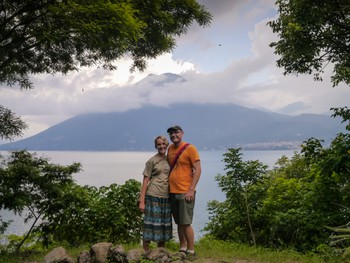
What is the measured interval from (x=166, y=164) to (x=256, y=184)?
2.98 meters

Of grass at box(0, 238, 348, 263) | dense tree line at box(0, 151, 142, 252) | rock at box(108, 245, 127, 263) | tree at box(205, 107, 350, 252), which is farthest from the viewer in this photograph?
dense tree line at box(0, 151, 142, 252)

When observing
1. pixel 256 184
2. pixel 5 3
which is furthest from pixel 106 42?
pixel 256 184

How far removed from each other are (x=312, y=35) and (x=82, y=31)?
20.9 ft

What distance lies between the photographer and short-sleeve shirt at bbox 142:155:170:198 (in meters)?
5.38

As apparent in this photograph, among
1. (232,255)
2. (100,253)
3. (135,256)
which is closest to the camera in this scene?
(135,256)

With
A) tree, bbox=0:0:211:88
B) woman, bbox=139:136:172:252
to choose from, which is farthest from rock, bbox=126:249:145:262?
tree, bbox=0:0:211:88

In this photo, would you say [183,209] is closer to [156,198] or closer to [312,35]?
[156,198]

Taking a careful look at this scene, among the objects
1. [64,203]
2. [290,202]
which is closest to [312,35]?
[290,202]

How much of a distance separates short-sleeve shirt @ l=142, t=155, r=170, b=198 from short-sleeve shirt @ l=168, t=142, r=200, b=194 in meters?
0.14

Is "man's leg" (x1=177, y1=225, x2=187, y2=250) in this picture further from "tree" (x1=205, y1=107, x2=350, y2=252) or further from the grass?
"tree" (x1=205, y1=107, x2=350, y2=252)

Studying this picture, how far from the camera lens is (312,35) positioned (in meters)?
9.29

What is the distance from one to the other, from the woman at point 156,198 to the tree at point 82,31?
8.47 ft

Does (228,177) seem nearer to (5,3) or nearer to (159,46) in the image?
(159,46)

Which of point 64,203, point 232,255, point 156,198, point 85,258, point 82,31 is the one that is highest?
point 82,31
